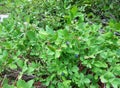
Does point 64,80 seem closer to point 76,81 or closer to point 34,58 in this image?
point 76,81

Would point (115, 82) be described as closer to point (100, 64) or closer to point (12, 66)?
point (100, 64)

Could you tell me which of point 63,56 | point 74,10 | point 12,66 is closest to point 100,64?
point 63,56

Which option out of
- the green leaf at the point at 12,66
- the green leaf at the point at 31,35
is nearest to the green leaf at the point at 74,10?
the green leaf at the point at 31,35

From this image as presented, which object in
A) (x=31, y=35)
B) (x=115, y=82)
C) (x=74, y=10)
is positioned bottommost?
(x=115, y=82)

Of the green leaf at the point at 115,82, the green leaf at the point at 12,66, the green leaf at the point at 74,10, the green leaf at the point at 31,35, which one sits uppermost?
the green leaf at the point at 74,10

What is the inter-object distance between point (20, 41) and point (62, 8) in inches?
56.4

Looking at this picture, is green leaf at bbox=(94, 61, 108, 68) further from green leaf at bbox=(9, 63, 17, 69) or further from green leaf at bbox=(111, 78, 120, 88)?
green leaf at bbox=(9, 63, 17, 69)

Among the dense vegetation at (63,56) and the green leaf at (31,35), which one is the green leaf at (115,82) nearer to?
the dense vegetation at (63,56)

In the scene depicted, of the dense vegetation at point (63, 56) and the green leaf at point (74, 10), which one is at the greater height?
the green leaf at point (74, 10)

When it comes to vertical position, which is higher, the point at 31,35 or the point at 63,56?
the point at 31,35

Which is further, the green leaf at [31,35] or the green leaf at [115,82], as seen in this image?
the green leaf at [31,35]

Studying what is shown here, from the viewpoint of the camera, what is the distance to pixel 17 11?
326 cm

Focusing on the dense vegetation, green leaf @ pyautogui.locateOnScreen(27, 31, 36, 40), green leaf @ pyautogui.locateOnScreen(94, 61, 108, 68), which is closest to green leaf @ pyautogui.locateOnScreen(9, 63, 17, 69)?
the dense vegetation

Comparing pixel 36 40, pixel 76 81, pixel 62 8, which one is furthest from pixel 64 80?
pixel 62 8
